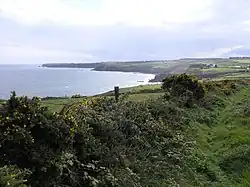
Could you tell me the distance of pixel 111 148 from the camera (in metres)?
8.34

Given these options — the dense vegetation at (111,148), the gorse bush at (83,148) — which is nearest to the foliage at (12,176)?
the dense vegetation at (111,148)

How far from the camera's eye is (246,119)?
18.5 metres

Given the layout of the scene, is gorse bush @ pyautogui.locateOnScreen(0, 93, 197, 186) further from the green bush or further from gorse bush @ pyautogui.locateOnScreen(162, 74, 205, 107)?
the green bush

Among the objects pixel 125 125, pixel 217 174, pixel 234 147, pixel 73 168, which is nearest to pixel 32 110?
pixel 73 168

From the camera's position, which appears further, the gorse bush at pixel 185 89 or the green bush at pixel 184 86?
the green bush at pixel 184 86

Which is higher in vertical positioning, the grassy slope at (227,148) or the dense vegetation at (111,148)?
the dense vegetation at (111,148)

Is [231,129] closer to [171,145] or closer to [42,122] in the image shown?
[171,145]

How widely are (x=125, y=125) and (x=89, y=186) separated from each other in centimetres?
347

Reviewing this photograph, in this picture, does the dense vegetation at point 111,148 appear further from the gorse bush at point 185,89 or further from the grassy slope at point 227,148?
the gorse bush at point 185,89

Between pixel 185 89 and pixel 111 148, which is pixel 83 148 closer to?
pixel 111 148

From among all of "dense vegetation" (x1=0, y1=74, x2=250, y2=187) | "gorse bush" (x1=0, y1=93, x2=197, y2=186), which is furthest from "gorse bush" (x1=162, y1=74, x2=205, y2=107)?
"gorse bush" (x1=0, y1=93, x2=197, y2=186)

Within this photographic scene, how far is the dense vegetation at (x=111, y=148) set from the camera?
20.3 ft

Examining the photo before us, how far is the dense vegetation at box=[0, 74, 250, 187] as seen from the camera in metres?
6.18

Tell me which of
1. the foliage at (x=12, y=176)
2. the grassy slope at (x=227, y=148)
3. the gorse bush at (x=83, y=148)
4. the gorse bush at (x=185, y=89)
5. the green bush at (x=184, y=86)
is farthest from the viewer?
the green bush at (x=184, y=86)
